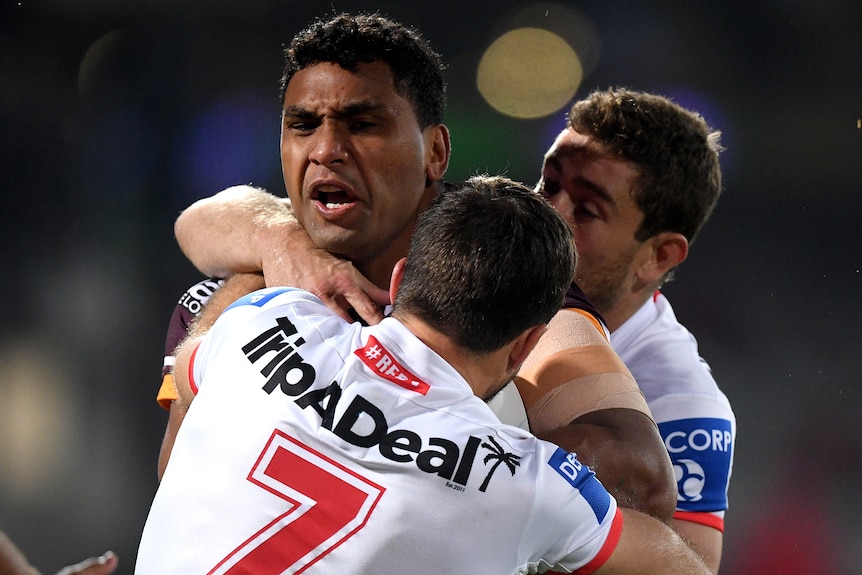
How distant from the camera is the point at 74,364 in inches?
225

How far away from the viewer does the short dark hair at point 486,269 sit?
183 centimetres

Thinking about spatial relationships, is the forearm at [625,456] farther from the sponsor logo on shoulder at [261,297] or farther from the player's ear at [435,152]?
the player's ear at [435,152]

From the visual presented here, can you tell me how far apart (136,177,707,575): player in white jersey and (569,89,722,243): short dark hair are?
143cm

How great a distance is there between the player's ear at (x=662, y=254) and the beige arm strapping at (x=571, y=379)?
1.21m

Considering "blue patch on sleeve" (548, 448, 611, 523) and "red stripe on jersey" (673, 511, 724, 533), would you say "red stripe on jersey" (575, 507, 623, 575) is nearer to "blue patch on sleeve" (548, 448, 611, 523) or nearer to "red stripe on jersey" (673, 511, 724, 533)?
"blue patch on sleeve" (548, 448, 611, 523)

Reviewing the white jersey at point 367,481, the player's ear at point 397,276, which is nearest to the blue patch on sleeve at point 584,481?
the white jersey at point 367,481

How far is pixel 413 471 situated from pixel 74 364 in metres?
4.49

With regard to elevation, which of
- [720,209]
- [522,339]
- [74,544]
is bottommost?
[74,544]

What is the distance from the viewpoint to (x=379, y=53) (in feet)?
7.88

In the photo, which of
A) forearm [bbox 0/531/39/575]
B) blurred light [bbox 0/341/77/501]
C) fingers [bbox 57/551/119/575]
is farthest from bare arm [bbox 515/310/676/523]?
blurred light [bbox 0/341/77/501]

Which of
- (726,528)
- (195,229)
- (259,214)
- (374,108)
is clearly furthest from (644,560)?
(726,528)

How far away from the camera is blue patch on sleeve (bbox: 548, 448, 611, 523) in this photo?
1740mm

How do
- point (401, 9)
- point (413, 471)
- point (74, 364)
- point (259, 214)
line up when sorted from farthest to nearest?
1. point (401, 9)
2. point (74, 364)
3. point (259, 214)
4. point (413, 471)

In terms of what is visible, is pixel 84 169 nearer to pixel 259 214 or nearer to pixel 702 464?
pixel 259 214
